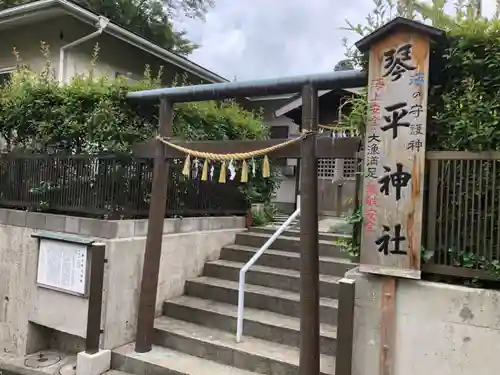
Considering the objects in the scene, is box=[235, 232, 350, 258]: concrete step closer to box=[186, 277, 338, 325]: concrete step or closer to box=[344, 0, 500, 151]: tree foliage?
box=[186, 277, 338, 325]: concrete step

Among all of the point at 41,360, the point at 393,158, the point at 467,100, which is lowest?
the point at 41,360

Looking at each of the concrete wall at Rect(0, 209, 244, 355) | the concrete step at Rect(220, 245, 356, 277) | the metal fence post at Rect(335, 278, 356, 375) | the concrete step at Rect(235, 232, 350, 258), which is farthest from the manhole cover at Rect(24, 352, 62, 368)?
A: the metal fence post at Rect(335, 278, 356, 375)

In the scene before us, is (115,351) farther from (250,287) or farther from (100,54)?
(100,54)

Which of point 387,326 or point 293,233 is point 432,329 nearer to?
point 387,326

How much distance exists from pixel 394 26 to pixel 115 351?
530 cm

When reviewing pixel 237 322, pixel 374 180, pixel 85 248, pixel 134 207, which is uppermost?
pixel 374 180

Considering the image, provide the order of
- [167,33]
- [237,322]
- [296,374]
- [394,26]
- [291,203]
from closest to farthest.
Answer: [394,26], [296,374], [237,322], [291,203], [167,33]

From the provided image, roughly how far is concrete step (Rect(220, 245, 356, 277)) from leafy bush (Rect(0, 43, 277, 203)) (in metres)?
2.09

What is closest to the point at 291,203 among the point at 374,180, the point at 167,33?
the point at 374,180

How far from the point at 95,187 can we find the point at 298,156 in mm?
3258

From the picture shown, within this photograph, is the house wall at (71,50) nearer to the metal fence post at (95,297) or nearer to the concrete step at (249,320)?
the metal fence post at (95,297)

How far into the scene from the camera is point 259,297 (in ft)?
20.6

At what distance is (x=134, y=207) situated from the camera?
638cm

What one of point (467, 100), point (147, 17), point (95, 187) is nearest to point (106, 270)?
point (95, 187)
